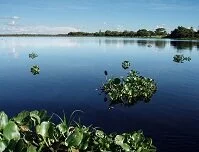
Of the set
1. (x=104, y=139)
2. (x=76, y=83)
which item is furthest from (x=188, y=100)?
(x=104, y=139)

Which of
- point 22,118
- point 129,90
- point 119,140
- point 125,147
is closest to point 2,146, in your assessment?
point 22,118

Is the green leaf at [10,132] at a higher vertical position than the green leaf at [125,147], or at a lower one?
higher

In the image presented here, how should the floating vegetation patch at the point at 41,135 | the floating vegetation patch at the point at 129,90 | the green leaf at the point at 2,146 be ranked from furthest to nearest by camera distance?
the floating vegetation patch at the point at 129,90 < the floating vegetation patch at the point at 41,135 < the green leaf at the point at 2,146

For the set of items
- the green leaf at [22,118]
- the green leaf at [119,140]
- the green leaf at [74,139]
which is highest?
the green leaf at [22,118]

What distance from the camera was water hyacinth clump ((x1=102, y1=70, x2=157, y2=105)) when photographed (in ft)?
95.5

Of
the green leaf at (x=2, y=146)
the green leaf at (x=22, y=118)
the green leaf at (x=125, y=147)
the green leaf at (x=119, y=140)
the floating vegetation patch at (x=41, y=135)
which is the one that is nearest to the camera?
the green leaf at (x=2, y=146)

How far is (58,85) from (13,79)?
22.9ft

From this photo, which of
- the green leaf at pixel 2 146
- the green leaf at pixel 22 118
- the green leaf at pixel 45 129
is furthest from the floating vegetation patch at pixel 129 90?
the green leaf at pixel 2 146

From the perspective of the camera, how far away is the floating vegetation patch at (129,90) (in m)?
29.1

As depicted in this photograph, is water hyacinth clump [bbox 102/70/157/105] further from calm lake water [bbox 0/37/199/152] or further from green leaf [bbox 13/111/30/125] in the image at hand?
green leaf [bbox 13/111/30/125]

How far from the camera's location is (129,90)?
30.0 meters

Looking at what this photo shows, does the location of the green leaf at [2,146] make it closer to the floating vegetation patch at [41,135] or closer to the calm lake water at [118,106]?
the floating vegetation patch at [41,135]

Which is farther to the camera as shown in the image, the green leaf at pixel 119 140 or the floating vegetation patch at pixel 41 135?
the green leaf at pixel 119 140

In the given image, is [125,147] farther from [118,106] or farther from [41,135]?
[118,106]
